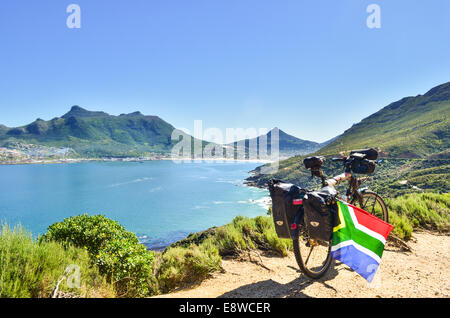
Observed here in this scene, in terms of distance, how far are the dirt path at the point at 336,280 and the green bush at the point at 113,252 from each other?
0.70 meters

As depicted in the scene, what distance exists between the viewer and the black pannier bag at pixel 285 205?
146 inches

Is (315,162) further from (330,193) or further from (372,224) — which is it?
(372,224)

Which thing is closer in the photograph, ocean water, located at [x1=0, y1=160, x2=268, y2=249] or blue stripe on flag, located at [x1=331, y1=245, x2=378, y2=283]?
blue stripe on flag, located at [x1=331, y1=245, x2=378, y2=283]

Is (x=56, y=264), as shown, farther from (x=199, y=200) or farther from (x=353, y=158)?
(x=199, y=200)

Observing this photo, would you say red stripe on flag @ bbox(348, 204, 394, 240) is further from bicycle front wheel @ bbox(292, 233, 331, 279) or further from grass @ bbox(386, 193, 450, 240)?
grass @ bbox(386, 193, 450, 240)

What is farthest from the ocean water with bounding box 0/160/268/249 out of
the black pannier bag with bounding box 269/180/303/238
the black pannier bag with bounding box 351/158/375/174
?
the black pannier bag with bounding box 269/180/303/238

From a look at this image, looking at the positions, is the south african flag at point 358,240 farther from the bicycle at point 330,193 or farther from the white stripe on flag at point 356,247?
the bicycle at point 330,193

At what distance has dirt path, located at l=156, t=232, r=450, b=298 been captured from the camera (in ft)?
11.7

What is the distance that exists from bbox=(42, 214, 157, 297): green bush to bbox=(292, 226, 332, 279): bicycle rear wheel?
2670mm

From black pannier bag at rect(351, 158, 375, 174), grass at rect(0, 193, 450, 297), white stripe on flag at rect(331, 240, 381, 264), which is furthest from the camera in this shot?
black pannier bag at rect(351, 158, 375, 174)

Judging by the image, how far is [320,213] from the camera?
331 centimetres

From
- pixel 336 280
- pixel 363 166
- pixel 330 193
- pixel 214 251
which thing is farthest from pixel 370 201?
pixel 214 251

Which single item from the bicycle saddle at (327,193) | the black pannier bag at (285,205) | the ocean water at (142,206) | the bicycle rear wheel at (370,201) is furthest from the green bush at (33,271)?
the ocean water at (142,206)
